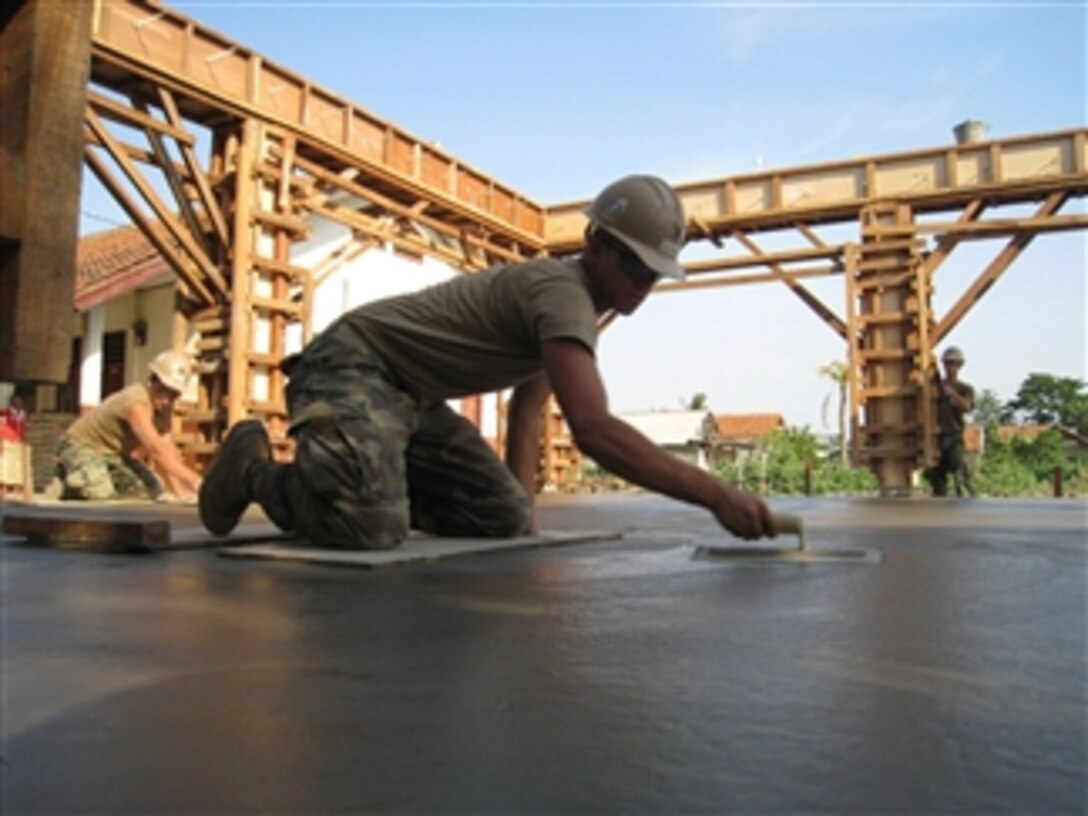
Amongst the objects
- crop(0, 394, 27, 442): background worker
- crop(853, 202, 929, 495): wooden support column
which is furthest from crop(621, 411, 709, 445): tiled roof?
crop(0, 394, 27, 442): background worker

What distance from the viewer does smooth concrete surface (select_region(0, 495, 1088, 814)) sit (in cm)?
75

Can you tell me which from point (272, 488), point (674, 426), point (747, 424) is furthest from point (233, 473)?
point (747, 424)

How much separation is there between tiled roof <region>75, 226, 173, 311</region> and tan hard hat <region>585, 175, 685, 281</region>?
8.85 meters

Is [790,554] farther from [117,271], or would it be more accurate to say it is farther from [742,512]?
[117,271]

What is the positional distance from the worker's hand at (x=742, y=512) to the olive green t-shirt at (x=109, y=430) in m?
4.79

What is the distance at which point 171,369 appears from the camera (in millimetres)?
5570

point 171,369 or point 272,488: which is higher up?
point 171,369

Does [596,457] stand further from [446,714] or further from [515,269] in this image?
[446,714]

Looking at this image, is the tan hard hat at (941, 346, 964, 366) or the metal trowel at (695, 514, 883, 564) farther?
the tan hard hat at (941, 346, 964, 366)

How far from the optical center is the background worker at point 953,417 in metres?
8.82

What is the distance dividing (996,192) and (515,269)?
27.6 ft

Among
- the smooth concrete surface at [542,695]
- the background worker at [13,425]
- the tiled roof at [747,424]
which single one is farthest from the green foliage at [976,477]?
the tiled roof at [747,424]

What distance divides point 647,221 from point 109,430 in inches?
190

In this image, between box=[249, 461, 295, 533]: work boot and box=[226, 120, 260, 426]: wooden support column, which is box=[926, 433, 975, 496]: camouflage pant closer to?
box=[226, 120, 260, 426]: wooden support column
